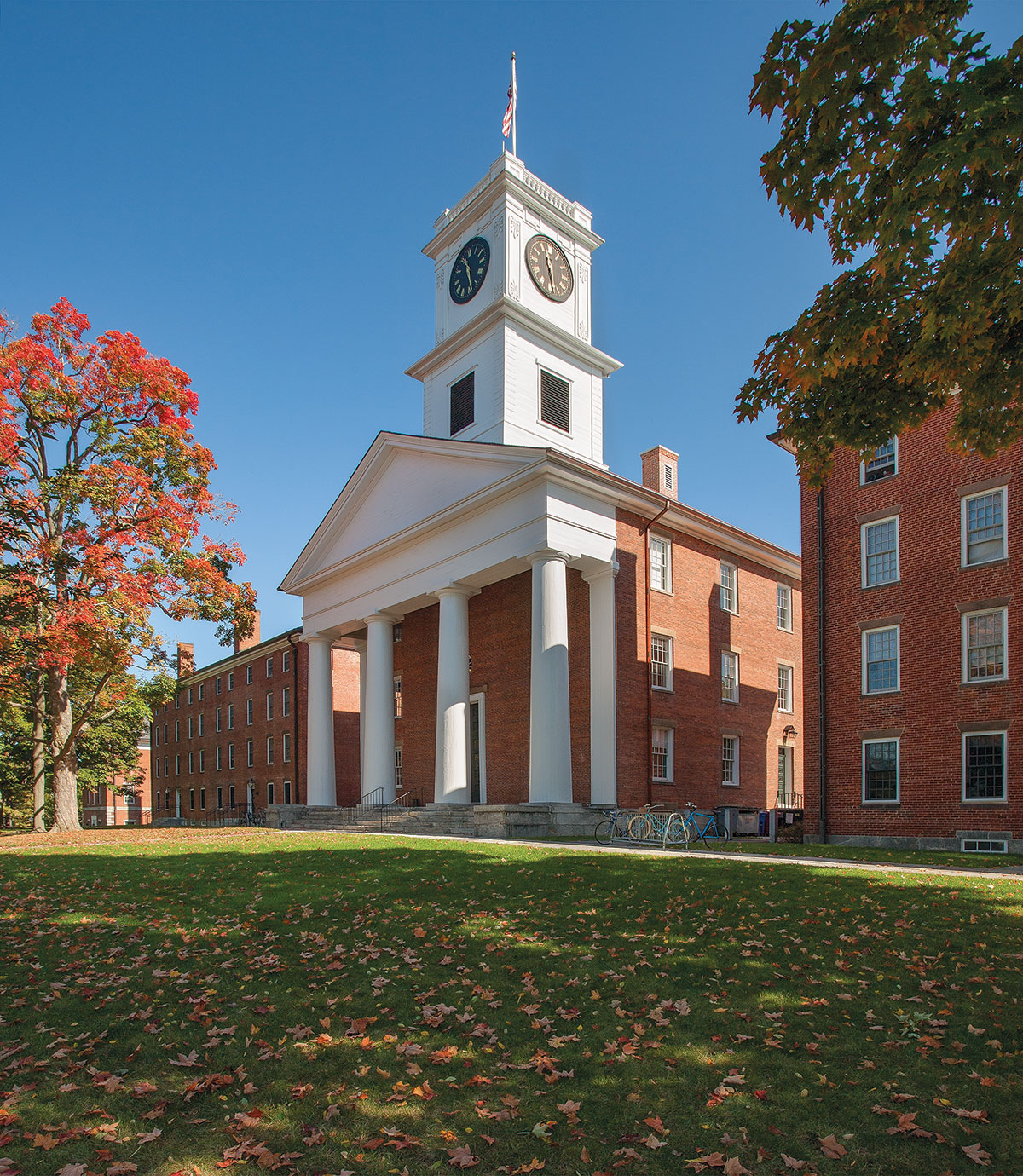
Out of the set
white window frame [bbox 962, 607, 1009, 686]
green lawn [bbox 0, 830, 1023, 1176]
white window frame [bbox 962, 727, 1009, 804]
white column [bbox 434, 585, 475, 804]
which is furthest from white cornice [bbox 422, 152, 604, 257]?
green lawn [bbox 0, 830, 1023, 1176]

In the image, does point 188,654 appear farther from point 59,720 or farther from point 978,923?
point 978,923

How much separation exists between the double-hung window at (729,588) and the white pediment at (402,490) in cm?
1026

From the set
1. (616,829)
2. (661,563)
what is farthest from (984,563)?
(616,829)

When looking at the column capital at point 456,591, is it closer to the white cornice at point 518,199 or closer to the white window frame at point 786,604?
the white window frame at point 786,604

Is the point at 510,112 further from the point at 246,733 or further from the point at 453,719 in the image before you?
the point at 246,733

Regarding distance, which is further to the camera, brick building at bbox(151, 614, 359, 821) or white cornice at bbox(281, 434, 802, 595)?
brick building at bbox(151, 614, 359, 821)

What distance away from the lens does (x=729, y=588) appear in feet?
107

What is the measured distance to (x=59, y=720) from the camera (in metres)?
27.3

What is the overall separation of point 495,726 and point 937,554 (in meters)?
15.1

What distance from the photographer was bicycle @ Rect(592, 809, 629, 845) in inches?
817

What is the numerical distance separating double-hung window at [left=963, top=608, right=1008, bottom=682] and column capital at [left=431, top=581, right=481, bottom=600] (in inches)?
578

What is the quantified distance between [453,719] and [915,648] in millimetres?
13554

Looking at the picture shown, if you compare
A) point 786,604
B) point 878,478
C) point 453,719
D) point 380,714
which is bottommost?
point 380,714

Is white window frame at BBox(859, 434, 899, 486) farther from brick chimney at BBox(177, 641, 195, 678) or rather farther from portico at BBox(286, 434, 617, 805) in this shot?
brick chimney at BBox(177, 641, 195, 678)
